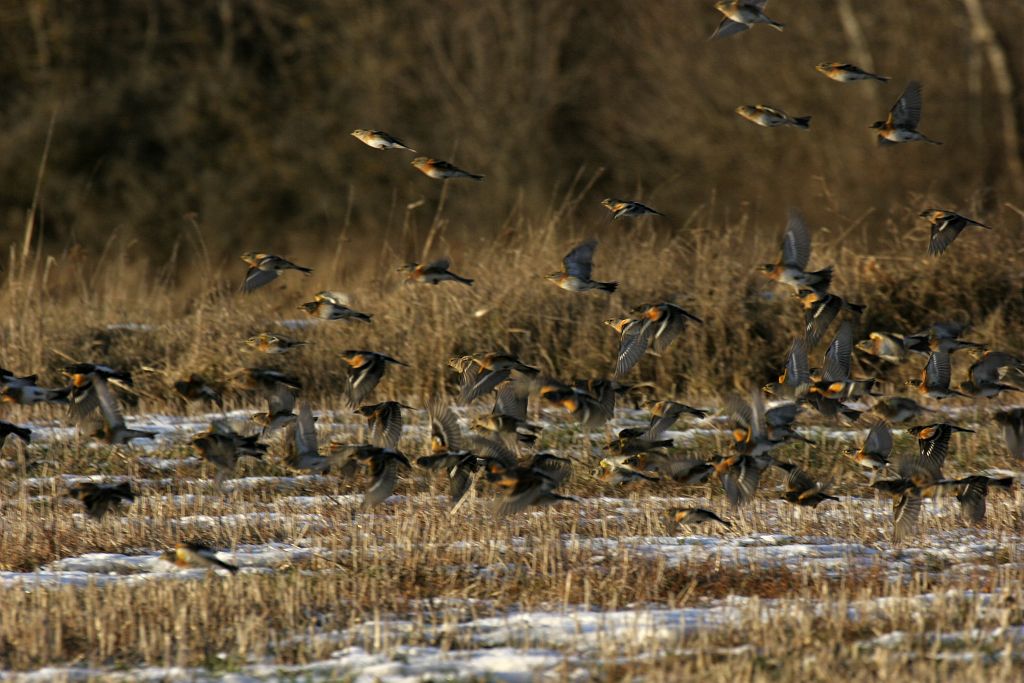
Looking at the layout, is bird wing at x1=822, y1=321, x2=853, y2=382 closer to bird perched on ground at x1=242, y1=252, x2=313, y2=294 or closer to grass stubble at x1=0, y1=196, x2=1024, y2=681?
grass stubble at x1=0, y1=196, x2=1024, y2=681

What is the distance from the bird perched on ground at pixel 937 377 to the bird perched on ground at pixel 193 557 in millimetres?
4501

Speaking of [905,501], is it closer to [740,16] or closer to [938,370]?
Result: [938,370]

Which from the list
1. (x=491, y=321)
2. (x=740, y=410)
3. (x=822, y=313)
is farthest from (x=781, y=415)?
(x=491, y=321)

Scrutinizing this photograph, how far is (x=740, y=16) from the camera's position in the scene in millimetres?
9867

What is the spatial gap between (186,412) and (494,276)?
10.2 ft

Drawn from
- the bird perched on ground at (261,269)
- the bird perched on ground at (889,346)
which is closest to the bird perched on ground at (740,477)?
the bird perched on ground at (889,346)

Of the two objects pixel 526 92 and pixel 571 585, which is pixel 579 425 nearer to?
pixel 571 585

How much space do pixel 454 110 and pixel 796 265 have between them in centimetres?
1828

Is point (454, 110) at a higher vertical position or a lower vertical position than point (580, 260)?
lower

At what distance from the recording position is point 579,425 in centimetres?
1073

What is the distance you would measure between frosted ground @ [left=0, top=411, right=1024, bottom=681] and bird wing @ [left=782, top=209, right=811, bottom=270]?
1.31 metres

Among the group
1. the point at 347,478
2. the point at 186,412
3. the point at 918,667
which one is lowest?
the point at 186,412

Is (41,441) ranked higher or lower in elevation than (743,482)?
lower

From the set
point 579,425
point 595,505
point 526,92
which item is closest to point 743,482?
point 595,505
